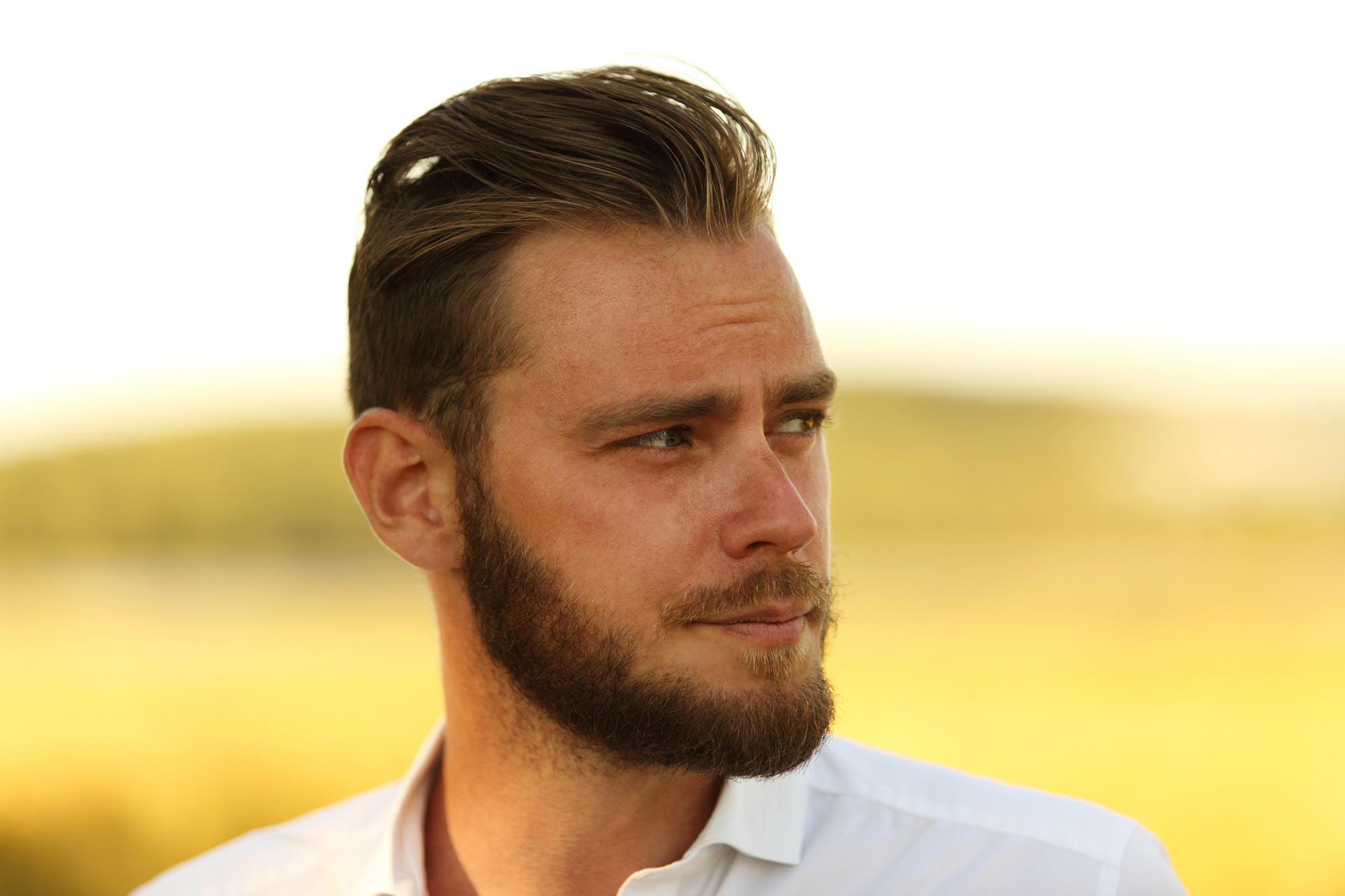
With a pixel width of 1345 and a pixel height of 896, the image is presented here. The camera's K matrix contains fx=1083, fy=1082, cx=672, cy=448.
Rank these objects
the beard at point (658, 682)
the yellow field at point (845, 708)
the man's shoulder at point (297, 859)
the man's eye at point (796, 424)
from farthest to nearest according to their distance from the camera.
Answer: the yellow field at point (845, 708) < the man's shoulder at point (297, 859) < the man's eye at point (796, 424) < the beard at point (658, 682)

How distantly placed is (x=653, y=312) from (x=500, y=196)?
45cm

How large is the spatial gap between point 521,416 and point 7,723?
6.13 meters

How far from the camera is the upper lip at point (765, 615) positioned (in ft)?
6.20

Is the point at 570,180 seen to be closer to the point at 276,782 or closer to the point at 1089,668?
the point at 276,782

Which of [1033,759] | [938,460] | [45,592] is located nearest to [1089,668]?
[1033,759]

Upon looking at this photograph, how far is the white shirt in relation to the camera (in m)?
1.94

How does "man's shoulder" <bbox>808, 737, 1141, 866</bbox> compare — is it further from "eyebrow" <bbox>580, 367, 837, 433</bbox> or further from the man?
"eyebrow" <bbox>580, 367, 837, 433</bbox>

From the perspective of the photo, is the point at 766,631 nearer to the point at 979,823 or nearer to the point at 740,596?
the point at 740,596

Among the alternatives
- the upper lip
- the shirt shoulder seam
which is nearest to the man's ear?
the upper lip

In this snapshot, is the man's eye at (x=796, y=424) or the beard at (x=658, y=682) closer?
the beard at (x=658, y=682)

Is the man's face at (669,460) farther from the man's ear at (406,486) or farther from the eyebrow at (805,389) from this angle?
the man's ear at (406,486)

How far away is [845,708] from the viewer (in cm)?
512

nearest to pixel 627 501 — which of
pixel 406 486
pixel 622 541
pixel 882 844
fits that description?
pixel 622 541

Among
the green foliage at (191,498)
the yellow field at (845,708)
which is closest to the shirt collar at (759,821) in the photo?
the yellow field at (845,708)
